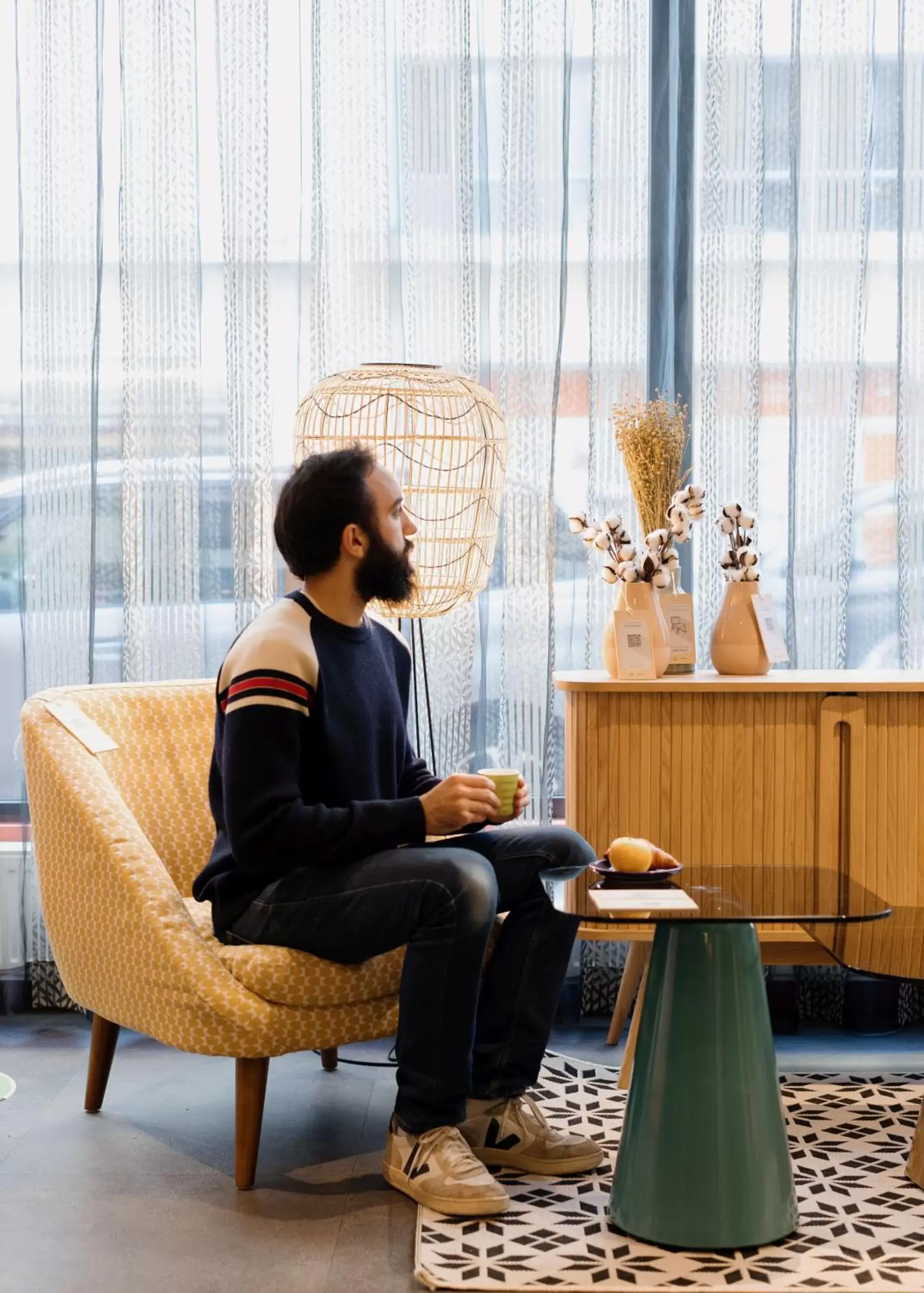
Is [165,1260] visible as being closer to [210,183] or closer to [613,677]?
[613,677]

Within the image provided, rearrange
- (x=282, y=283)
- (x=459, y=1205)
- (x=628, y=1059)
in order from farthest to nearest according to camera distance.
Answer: (x=282, y=283)
(x=628, y=1059)
(x=459, y=1205)

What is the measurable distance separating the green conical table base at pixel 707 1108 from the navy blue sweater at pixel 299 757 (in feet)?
1.63

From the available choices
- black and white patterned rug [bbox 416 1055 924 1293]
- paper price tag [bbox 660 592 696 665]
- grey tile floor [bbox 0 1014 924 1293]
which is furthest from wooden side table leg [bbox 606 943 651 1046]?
paper price tag [bbox 660 592 696 665]

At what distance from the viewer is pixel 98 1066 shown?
2.90m

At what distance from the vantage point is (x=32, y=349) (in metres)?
3.50

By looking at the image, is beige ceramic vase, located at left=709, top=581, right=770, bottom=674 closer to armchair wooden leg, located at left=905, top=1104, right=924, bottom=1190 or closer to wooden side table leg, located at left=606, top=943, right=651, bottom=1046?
wooden side table leg, located at left=606, top=943, right=651, bottom=1046

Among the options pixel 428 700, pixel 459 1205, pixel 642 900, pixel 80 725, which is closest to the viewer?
pixel 642 900

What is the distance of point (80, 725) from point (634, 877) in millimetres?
1130

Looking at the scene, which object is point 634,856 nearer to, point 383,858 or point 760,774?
point 383,858

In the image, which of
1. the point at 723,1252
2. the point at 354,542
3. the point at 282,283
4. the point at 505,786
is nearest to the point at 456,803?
the point at 505,786

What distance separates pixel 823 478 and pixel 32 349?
1.94m

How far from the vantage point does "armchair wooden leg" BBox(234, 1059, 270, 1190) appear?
2494 mm

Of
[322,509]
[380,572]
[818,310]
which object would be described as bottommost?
[380,572]

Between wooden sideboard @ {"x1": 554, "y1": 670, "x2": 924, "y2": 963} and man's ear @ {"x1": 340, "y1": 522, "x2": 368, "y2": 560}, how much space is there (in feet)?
2.16
